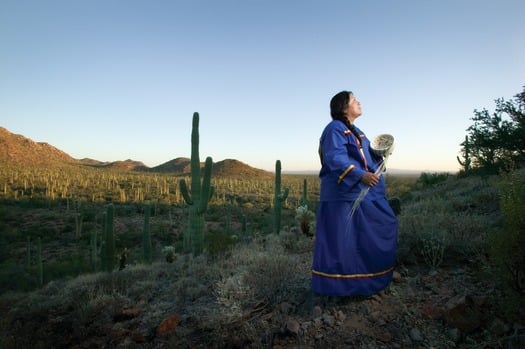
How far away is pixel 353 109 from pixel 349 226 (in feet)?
3.96

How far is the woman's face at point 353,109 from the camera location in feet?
11.7

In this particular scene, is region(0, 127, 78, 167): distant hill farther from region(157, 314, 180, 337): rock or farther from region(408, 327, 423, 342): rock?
region(408, 327, 423, 342): rock

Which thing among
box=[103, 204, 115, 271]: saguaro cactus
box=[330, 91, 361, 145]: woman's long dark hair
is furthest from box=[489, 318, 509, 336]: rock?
box=[103, 204, 115, 271]: saguaro cactus

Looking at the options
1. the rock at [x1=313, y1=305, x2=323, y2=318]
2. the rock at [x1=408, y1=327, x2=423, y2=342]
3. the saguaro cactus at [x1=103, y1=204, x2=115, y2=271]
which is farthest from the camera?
the saguaro cactus at [x1=103, y1=204, x2=115, y2=271]

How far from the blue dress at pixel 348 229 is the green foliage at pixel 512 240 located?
0.92m

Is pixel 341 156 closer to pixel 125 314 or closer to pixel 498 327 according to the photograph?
pixel 498 327

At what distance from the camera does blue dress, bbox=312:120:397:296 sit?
3.26 meters

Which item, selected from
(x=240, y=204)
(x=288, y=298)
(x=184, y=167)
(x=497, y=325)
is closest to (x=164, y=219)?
(x=240, y=204)

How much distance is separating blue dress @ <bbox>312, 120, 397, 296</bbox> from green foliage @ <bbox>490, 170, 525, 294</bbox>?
919mm

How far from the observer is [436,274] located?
12.5ft

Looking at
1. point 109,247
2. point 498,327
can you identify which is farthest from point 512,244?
point 109,247

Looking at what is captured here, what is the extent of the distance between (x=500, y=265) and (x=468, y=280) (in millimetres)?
920

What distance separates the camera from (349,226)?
327 cm

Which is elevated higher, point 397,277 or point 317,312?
point 397,277
